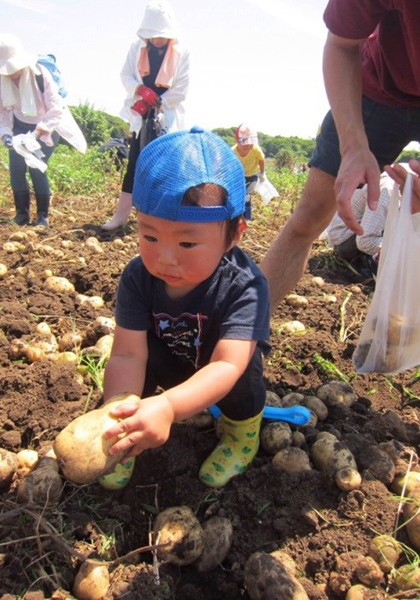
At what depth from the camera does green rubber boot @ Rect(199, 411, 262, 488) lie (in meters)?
1.82

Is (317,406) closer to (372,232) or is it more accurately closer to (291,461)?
(291,461)

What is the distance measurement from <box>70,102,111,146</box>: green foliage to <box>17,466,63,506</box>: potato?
19.9m

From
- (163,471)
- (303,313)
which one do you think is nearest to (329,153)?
(303,313)

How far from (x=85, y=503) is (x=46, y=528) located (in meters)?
0.27

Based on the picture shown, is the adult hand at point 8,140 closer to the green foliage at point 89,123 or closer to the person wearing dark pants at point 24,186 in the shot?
the person wearing dark pants at point 24,186

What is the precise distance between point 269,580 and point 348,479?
1.43 feet

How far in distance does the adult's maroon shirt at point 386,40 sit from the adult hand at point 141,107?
2812mm

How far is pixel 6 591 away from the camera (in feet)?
4.70

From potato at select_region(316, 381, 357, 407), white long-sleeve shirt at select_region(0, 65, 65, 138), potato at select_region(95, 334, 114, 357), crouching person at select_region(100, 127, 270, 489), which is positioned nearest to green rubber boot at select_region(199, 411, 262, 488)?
crouching person at select_region(100, 127, 270, 489)

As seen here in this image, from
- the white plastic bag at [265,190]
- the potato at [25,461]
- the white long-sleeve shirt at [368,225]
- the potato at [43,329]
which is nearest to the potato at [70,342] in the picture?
the potato at [43,329]

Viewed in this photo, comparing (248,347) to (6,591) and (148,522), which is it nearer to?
(148,522)

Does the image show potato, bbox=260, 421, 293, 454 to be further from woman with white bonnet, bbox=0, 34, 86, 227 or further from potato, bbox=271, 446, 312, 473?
woman with white bonnet, bbox=0, 34, 86, 227

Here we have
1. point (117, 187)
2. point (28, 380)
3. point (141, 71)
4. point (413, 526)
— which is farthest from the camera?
point (117, 187)

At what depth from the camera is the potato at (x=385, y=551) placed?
1.58m
